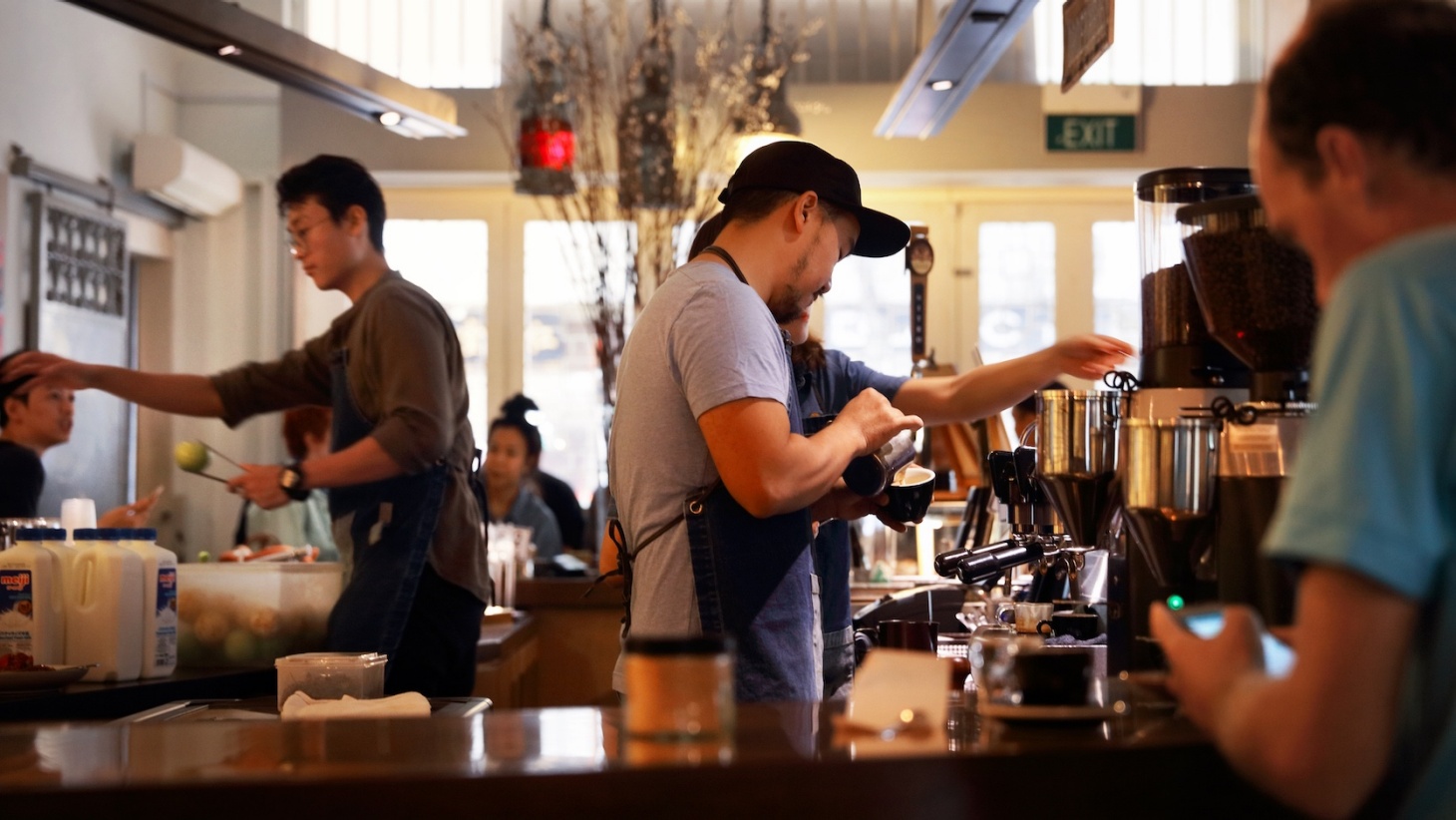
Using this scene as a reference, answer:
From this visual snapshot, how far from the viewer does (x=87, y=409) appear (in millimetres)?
6223

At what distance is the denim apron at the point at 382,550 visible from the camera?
285cm

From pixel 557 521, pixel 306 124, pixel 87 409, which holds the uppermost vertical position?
pixel 306 124

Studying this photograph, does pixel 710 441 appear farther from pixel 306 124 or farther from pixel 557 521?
pixel 306 124

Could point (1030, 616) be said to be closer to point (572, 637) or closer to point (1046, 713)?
point (1046, 713)

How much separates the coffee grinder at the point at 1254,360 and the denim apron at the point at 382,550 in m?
1.67

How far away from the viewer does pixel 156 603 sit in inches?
101

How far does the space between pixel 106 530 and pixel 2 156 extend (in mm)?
3788

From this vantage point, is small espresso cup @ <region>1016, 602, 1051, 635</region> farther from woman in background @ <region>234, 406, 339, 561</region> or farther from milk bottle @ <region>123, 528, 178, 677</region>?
woman in background @ <region>234, 406, 339, 561</region>

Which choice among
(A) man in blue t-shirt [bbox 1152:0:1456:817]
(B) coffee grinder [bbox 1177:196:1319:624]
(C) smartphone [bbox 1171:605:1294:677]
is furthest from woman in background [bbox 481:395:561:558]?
(A) man in blue t-shirt [bbox 1152:0:1456:817]

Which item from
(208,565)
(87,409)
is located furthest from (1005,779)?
(87,409)

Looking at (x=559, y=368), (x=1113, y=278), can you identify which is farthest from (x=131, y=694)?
(x=1113, y=278)

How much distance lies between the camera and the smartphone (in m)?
1.10

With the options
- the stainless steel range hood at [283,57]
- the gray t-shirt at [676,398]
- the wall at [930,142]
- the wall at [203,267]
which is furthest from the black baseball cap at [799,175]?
the wall at [203,267]

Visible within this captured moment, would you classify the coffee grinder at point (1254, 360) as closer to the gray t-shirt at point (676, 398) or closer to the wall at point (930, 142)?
the gray t-shirt at point (676, 398)
